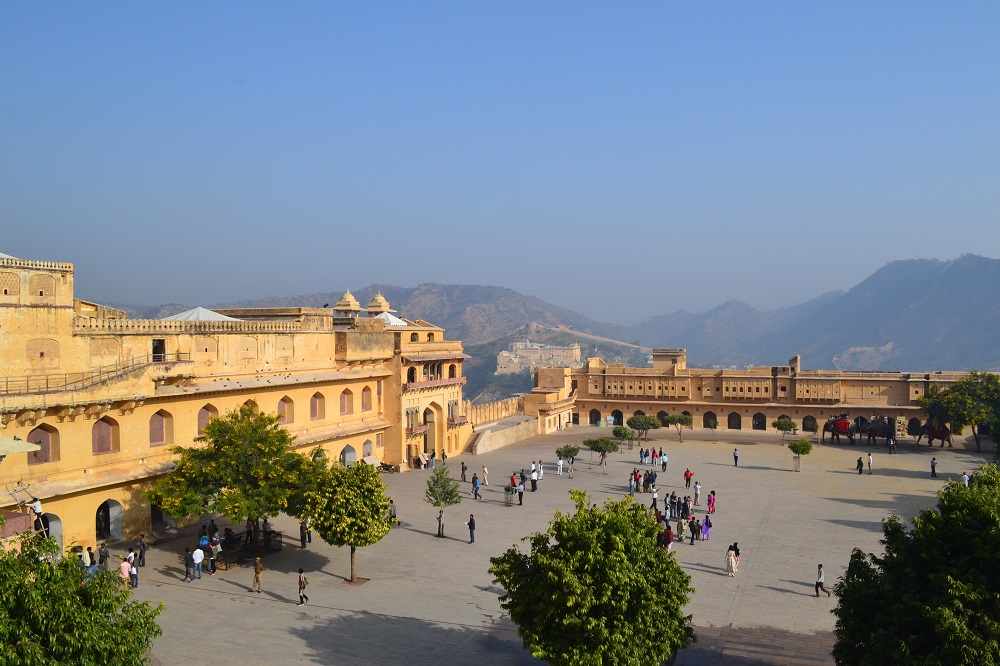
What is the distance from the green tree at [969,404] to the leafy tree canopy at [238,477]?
118ft

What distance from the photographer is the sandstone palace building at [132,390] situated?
22656 mm

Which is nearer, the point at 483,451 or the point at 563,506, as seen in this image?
the point at 563,506

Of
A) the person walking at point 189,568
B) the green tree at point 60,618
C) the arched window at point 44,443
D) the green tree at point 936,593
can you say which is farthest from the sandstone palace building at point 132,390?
the green tree at point 936,593

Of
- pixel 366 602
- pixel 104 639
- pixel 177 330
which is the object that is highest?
pixel 177 330

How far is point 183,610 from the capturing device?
1886 cm

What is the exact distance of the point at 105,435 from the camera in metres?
24.7

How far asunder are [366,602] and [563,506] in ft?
39.5

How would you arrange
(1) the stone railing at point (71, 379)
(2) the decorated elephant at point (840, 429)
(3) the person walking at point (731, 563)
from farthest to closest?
(2) the decorated elephant at point (840, 429), (1) the stone railing at point (71, 379), (3) the person walking at point (731, 563)

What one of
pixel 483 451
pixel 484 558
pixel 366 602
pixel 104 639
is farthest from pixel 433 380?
pixel 104 639

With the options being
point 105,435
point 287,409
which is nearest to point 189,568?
point 105,435

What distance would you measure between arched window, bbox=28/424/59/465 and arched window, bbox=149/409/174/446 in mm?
3481

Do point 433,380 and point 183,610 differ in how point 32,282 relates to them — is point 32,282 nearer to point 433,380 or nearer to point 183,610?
point 183,610

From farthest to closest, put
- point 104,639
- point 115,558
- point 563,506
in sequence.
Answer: point 563,506 < point 115,558 < point 104,639

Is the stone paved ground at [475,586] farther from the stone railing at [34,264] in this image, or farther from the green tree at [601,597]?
the stone railing at [34,264]
